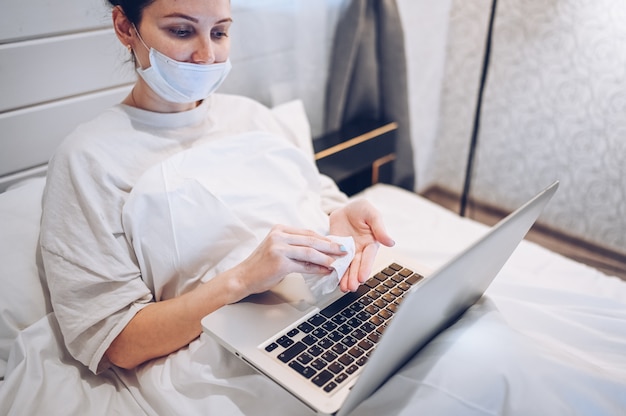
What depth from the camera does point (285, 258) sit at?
32.9 inches

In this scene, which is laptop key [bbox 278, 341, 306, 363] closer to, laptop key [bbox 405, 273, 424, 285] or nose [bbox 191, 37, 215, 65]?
laptop key [bbox 405, 273, 424, 285]

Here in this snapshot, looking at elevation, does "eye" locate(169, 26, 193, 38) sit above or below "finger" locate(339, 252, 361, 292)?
above

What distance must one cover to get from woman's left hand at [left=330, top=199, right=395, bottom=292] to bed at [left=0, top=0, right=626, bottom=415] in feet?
0.55

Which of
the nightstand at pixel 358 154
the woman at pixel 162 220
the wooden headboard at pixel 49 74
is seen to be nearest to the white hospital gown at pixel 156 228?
the woman at pixel 162 220

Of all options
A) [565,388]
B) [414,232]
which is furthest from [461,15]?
[565,388]

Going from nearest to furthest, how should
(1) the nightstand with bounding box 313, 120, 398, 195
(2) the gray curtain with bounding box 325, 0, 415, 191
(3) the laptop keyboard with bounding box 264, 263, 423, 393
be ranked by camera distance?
(3) the laptop keyboard with bounding box 264, 263, 423, 393
(1) the nightstand with bounding box 313, 120, 398, 195
(2) the gray curtain with bounding box 325, 0, 415, 191

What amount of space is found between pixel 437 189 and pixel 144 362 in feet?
6.26

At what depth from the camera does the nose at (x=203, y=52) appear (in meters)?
0.94

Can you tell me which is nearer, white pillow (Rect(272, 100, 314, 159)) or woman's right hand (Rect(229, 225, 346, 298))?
woman's right hand (Rect(229, 225, 346, 298))

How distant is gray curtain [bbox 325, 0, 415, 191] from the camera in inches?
69.4

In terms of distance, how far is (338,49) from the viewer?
1789 millimetres

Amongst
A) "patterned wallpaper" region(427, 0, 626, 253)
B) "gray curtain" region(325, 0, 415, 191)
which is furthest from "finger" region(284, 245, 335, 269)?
"patterned wallpaper" region(427, 0, 626, 253)

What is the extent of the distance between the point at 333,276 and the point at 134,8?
599mm

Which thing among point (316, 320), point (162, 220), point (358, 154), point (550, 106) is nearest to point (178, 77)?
point (162, 220)
